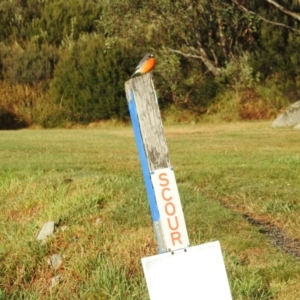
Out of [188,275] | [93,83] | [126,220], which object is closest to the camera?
[188,275]

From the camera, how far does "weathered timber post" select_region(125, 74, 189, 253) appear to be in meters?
3.86

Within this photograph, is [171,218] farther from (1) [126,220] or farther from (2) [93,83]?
(2) [93,83]

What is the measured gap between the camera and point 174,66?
2189 cm

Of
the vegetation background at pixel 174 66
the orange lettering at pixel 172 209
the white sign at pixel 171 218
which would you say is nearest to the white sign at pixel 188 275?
the white sign at pixel 171 218

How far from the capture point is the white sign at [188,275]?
12.3ft

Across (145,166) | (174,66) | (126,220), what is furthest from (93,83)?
(145,166)

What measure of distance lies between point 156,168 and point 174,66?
18061 millimetres

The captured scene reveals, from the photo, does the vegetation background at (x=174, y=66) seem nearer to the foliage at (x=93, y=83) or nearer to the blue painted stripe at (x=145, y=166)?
the foliage at (x=93, y=83)

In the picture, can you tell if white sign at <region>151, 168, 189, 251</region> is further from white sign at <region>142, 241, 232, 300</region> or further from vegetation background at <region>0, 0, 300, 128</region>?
vegetation background at <region>0, 0, 300, 128</region>

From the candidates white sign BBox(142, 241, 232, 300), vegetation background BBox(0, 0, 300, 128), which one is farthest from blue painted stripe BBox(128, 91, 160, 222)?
vegetation background BBox(0, 0, 300, 128)

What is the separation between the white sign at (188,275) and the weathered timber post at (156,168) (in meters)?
0.09

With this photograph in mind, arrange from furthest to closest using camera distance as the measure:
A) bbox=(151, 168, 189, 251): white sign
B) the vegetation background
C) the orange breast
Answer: the vegetation background
the orange breast
bbox=(151, 168, 189, 251): white sign

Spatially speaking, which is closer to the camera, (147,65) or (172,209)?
(172,209)

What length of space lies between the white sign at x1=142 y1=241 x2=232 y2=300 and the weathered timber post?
0.09m
